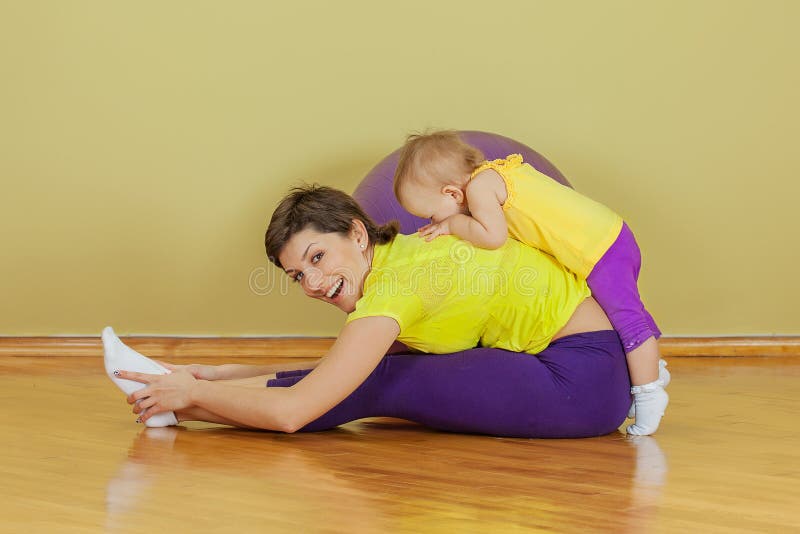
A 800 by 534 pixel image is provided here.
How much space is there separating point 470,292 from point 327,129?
1.79 meters

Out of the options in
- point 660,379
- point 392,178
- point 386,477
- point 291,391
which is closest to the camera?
point 386,477

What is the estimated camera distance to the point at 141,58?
354cm

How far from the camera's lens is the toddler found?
6.71ft

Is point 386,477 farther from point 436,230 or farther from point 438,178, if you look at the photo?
point 438,178

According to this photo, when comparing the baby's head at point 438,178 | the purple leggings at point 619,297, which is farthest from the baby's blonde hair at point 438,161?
the purple leggings at point 619,297

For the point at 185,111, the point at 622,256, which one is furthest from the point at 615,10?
the point at 622,256

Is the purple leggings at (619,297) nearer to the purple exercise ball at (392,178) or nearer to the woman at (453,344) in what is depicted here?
the woman at (453,344)

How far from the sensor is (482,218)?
2.01 m

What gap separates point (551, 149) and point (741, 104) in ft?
2.36

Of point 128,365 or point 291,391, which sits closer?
point 291,391

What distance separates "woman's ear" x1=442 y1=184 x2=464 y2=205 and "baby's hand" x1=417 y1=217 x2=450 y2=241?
0.06 metres

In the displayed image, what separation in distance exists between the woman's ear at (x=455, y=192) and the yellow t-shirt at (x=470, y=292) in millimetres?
104

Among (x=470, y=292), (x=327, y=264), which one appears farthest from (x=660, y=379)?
(x=327, y=264)

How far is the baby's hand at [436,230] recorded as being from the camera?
6.75 feet
